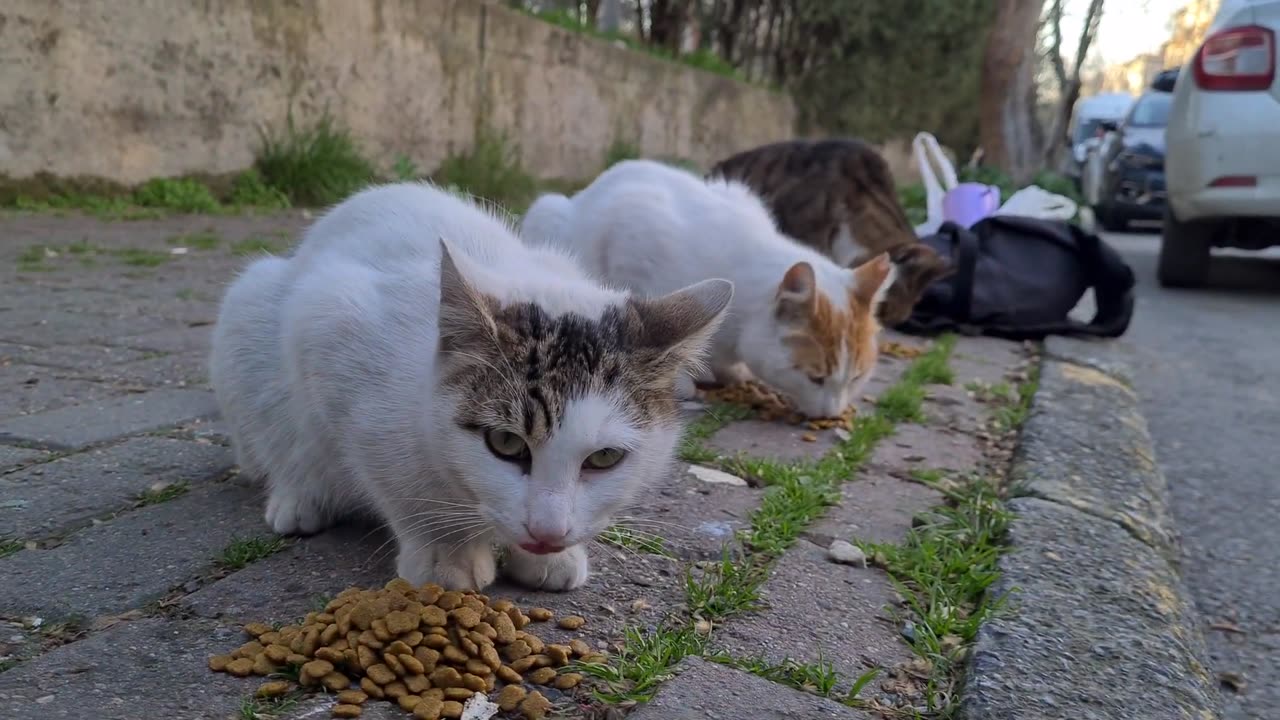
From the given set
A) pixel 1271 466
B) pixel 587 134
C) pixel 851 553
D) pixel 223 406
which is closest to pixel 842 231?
pixel 1271 466

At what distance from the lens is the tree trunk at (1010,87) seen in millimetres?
12742

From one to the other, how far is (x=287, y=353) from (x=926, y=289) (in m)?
4.08

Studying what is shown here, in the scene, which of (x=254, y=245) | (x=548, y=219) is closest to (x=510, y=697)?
(x=548, y=219)

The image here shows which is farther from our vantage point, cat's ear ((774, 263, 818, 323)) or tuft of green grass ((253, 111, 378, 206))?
tuft of green grass ((253, 111, 378, 206))

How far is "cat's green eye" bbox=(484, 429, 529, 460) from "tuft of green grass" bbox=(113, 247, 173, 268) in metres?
4.17

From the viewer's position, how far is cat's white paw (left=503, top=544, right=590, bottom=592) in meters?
1.92

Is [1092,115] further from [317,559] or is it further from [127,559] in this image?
[127,559]

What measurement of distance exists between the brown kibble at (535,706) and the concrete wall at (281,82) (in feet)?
19.9

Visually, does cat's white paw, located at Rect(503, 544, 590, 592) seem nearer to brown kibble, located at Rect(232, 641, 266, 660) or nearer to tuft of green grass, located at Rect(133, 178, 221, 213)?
brown kibble, located at Rect(232, 641, 266, 660)

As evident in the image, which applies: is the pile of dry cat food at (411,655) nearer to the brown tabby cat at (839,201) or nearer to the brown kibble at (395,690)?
the brown kibble at (395,690)

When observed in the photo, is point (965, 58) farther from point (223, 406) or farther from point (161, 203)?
point (223, 406)

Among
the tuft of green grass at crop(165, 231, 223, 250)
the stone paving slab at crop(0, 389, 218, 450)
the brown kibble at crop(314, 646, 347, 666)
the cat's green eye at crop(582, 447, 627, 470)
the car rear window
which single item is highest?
the car rear window

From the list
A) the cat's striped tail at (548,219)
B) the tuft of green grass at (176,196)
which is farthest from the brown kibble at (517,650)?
the tuft of green grass at (176,196)

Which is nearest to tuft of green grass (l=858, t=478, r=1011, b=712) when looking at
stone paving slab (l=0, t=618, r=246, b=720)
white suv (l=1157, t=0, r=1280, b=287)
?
stone paving slab (l=0, t=618, r=246, b=720)
